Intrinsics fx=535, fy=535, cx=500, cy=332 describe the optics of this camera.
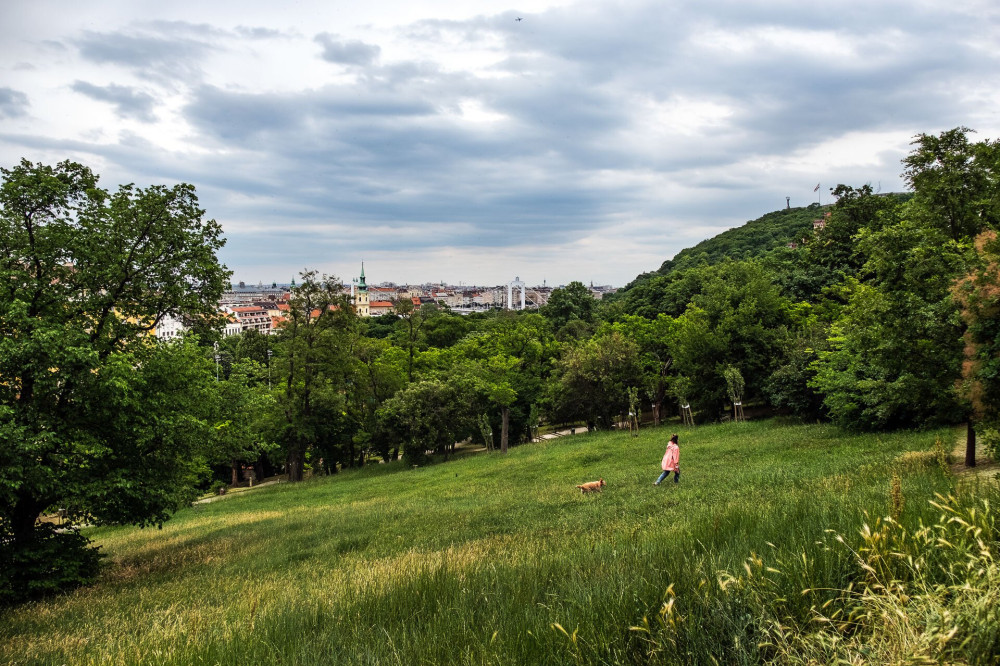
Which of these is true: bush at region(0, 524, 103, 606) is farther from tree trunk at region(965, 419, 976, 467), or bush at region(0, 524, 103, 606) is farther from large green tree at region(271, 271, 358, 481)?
large green tree at region(271, 271, 358, 481)

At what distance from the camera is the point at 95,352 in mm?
10977

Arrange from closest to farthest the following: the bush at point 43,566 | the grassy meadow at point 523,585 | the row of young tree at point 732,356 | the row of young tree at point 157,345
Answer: the grassy meadow at point 523,585
the row of young tree at point 157,345
the bush at point 43,566
the row of young tree at point 732,356

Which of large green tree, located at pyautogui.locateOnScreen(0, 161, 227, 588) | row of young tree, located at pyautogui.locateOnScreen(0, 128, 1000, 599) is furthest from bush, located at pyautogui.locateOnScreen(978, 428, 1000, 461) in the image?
large green tree, located at pyautogui.locateOnScreen(0, 161, 227, 588)

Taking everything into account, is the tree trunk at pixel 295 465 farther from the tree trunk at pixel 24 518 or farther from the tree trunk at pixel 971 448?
the tree trunk at pixel 971 448

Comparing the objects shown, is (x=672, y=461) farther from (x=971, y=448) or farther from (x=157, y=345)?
(x=157, y=345)

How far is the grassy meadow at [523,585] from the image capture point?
344 cm

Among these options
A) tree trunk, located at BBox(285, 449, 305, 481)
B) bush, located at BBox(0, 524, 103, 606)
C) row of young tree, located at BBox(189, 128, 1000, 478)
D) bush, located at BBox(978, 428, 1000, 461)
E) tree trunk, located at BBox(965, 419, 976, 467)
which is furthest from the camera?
tree trunk, located at BBox(285, 449, 305, 481)

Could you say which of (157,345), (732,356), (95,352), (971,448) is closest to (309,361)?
(157,345)

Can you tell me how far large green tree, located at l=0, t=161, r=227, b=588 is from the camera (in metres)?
10.7

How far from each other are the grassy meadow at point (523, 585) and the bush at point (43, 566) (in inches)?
35.1

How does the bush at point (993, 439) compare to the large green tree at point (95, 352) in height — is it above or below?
below

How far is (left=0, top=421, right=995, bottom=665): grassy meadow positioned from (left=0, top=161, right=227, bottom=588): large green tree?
2.25 m

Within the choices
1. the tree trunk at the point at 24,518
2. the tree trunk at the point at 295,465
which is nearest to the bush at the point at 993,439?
the tree trunk at the point at 24,518

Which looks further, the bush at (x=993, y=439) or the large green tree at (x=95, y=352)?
the large green tree at (x=95, y=352)
